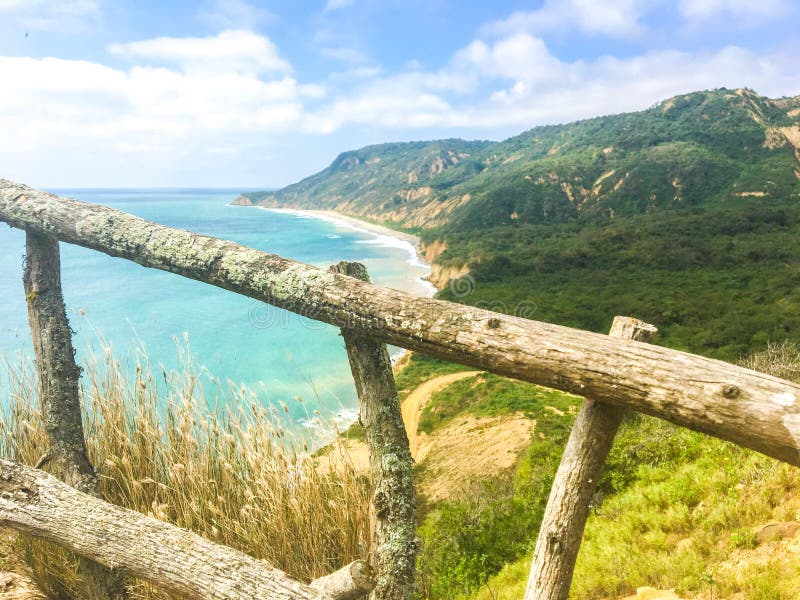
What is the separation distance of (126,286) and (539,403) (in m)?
42.5

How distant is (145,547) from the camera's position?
1.92 metres

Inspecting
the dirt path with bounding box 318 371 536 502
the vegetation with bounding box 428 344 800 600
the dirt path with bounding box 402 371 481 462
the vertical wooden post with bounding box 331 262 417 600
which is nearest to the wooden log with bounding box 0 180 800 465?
the vertical wooden post with bounding box 331 262 417 600

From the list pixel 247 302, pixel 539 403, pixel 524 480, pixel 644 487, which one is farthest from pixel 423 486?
pixel 247 302

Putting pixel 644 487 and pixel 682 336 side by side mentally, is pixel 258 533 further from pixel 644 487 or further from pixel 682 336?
pixel 682 336

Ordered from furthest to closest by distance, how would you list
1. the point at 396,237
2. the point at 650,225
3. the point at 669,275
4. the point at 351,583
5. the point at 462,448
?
the point at 396,237 → the point at 650,225 → the point at 669,275 → the point at 462,448 → the point at 351,583

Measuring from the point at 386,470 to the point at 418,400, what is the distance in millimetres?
19743

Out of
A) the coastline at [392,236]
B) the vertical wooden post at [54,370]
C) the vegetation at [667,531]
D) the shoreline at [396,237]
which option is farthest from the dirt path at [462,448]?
the vertical wooden post at [54,370]

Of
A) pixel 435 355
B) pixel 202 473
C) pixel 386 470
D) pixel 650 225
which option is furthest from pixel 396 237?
pixel 435 355

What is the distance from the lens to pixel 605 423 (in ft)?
5.37

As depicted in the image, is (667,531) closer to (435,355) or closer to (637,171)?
(435,355)

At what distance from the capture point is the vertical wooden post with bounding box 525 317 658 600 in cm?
165

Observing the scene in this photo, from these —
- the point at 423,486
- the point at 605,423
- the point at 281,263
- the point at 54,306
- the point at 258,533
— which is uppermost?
the point at 281,263

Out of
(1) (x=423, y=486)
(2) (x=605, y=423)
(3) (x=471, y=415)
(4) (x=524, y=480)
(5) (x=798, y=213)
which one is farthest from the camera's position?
(5) (x=798, y=213)

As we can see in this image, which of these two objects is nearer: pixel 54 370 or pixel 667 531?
pixel 54 370
